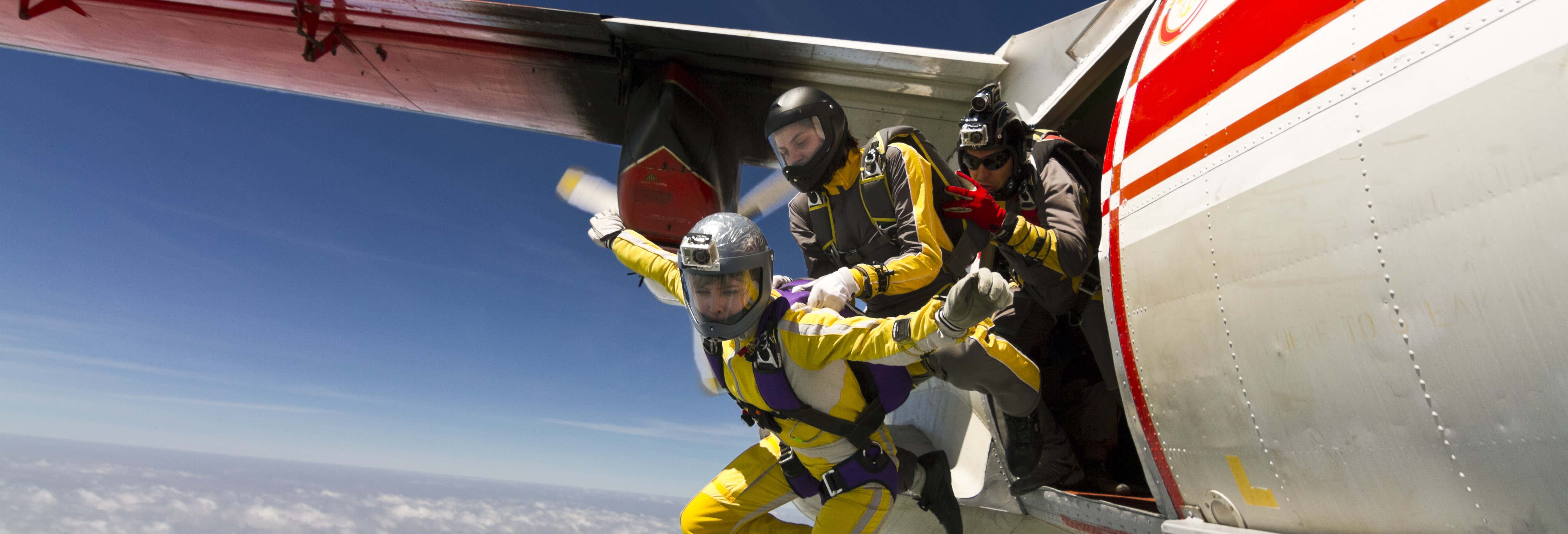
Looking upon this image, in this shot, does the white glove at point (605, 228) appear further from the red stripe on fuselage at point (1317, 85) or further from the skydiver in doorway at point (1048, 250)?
the red stripe on fuselage at point (1317, 85)

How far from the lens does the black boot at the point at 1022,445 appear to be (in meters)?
3.53

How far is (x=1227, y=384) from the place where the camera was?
7.08 feet

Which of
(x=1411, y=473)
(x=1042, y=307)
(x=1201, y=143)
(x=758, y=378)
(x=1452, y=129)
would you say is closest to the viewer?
(x=1452, y=129)

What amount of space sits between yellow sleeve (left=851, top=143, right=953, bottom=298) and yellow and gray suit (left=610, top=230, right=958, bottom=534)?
0.42 metres

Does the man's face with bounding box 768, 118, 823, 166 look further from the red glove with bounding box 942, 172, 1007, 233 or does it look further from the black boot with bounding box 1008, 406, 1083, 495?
the black boot with bounding box 1008, 406, 1083, 495

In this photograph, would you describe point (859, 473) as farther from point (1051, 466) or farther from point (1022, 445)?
point (1051, 466)

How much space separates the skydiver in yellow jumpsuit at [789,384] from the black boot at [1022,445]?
0.33 m

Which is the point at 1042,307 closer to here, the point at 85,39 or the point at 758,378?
the point at 758,378

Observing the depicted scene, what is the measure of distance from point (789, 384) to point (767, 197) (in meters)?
3.00

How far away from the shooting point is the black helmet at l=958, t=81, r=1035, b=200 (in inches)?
142

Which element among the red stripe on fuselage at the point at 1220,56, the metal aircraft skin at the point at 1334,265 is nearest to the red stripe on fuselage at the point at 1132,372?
the metal aircraft skin at the point at 1334,265

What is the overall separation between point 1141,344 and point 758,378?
149 cm

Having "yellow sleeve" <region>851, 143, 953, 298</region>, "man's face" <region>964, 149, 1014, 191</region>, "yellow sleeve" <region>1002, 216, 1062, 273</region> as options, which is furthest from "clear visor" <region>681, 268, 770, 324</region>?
"man's face" <region>964, 149, 1014, 191</region>

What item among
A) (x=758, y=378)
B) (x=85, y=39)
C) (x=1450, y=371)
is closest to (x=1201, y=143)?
(x=1450, y=371)
